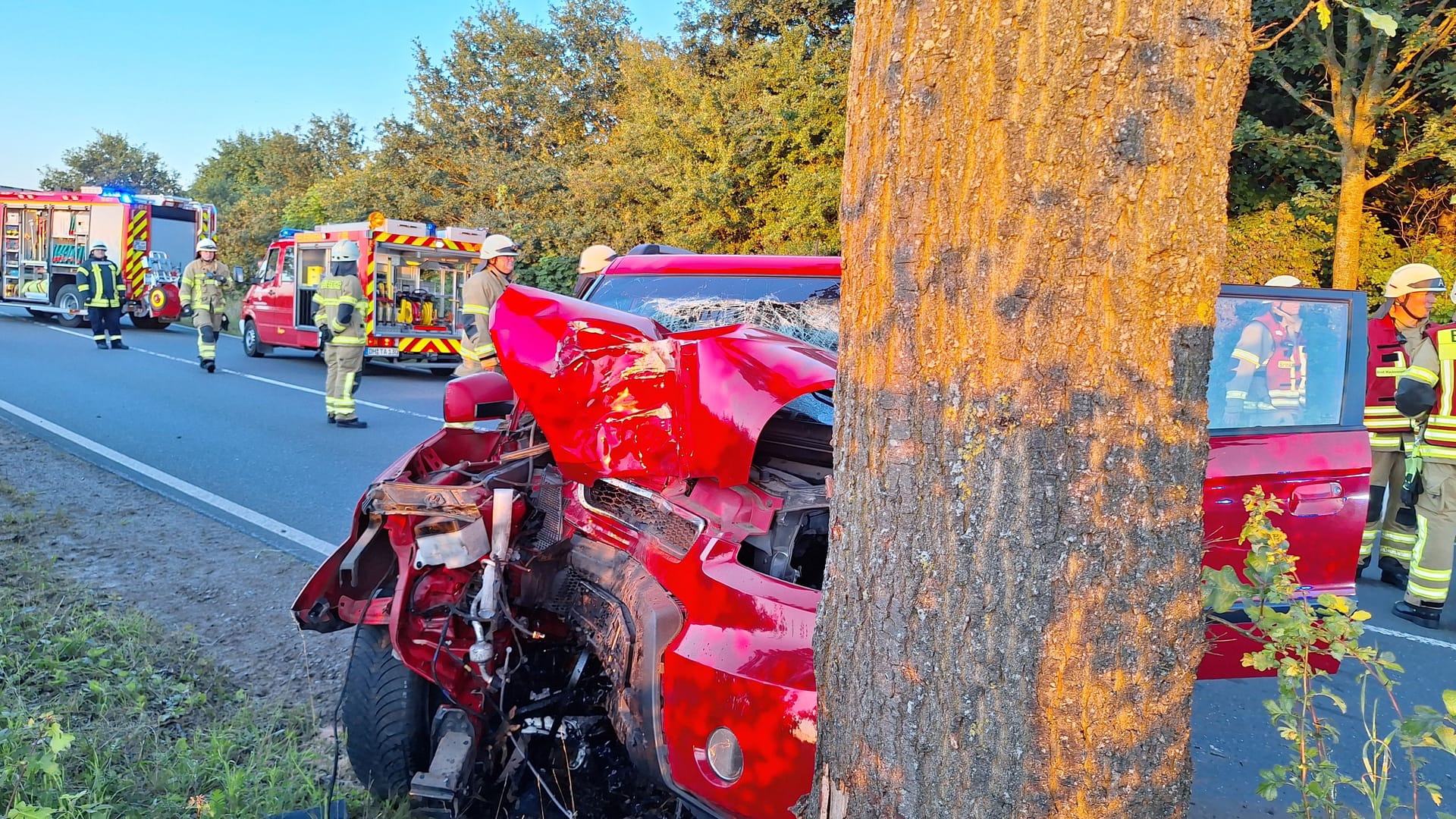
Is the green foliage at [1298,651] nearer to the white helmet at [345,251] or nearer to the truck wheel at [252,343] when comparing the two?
the white helmet at [345,251]

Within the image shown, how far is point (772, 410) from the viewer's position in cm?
228

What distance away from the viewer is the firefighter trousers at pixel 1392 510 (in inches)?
224

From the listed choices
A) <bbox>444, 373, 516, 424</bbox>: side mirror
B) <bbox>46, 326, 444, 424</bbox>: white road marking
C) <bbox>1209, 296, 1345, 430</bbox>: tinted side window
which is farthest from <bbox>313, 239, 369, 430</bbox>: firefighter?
<bbox>1209, 296, 1345, 430</bbox>: tinted side window

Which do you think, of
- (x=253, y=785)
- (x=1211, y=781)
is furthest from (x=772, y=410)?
(x=1211, y=781)

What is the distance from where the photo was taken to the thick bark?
447 inches

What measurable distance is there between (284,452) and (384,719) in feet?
18.9

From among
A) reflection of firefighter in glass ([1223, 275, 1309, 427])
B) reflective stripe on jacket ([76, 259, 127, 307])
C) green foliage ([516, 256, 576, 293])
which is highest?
green foliage ([516, 256, 576, 293])

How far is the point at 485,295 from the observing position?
773 centimetres

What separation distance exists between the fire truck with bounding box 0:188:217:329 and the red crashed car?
65.2 ft

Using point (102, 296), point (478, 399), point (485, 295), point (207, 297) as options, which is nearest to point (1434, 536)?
point (478, 399)

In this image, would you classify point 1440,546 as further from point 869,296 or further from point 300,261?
point 300,261

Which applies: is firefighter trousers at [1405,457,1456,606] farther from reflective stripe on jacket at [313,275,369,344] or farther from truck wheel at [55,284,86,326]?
truck wheel at [55,284,86,326]

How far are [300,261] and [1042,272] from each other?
15.7 m

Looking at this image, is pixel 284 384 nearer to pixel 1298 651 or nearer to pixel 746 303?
pixel 746 303
